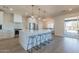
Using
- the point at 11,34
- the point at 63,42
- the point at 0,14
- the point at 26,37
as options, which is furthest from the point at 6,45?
the point at 63,42

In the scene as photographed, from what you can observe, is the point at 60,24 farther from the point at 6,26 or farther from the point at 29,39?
the point at 6,26

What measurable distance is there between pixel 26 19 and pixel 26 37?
1.01 m

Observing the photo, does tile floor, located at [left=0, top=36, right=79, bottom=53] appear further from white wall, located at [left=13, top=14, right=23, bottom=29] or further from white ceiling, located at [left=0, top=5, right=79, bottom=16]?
white ceiling, located at [left=0, top=5, right=79, bottom=16]

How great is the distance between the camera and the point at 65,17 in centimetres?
400

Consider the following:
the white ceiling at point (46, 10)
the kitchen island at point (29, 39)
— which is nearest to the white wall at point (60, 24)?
the white ceiling at point (46, 10)

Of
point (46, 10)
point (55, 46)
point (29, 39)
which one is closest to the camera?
point (46, 10)

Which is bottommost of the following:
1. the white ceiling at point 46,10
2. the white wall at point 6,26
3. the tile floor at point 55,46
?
the tile floor at point 55,46

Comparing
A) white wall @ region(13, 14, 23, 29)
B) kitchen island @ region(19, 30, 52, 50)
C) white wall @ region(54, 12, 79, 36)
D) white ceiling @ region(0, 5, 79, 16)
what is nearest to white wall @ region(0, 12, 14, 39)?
white wall @ region(13, 14, 23, 29)

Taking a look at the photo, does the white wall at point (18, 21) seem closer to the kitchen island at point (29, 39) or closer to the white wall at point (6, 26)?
the white wall at point (6, 26)

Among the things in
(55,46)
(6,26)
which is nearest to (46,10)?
(55,46)

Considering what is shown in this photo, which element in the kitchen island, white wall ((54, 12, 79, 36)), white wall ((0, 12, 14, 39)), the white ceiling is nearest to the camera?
the white ceiling

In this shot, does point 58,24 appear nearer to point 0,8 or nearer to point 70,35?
point 70,35

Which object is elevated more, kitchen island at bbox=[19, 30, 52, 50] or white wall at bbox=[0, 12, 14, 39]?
white wall at bbox=[0, 12, 14, 39]

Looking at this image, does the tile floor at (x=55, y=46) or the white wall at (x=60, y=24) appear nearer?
the tile floor at (x=55, y=46)
